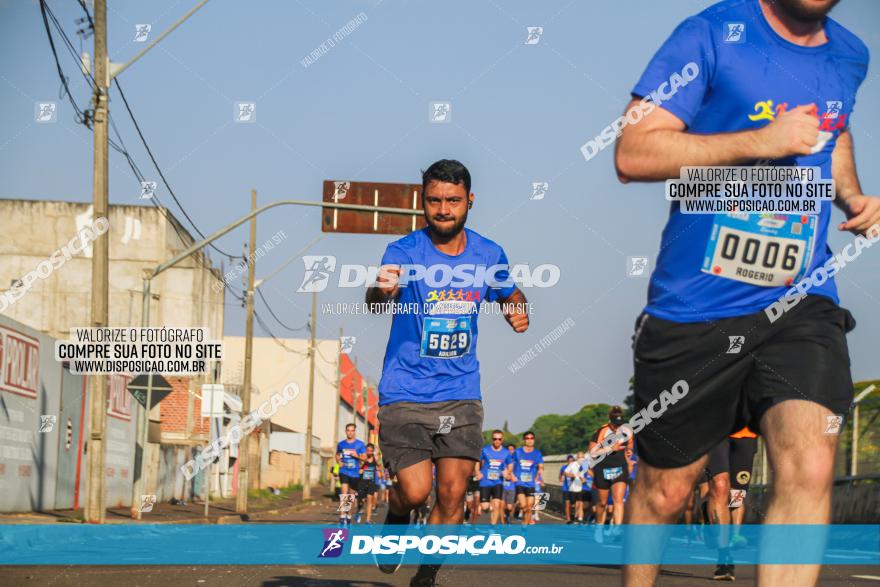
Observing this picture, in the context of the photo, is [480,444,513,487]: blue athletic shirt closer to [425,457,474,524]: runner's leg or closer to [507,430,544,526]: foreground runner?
[507,430,544,526]: foreground runner

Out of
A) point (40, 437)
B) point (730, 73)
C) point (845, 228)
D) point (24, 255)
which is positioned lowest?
point (40, 437)

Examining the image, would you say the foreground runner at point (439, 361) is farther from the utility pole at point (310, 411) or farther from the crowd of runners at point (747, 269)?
the utility pole at point (310, 411)

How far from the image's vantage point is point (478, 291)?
7.46m

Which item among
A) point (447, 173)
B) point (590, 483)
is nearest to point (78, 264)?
point (590, 483)

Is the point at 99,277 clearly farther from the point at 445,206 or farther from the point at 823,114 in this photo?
the point at 823,114

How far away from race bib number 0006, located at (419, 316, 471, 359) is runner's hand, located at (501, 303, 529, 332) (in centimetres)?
23

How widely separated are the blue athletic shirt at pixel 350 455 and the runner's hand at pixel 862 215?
2079 cm

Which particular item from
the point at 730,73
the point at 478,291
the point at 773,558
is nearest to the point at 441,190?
the point at 478,291

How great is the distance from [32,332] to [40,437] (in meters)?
1.79

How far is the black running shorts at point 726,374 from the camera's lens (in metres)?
4.05

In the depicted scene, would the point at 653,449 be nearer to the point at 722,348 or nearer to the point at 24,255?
the point at 722,348

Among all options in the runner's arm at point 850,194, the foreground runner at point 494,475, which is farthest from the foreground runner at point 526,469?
the runner's arm at point 850,194

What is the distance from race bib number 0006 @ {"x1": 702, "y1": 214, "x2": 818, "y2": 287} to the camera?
4145 mm

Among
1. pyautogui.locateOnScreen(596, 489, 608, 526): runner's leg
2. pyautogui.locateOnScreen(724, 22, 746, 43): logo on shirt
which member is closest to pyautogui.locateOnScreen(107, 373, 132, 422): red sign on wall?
pyautogui.locateOnScreen(596, 489, 608, 526): runner's leg
